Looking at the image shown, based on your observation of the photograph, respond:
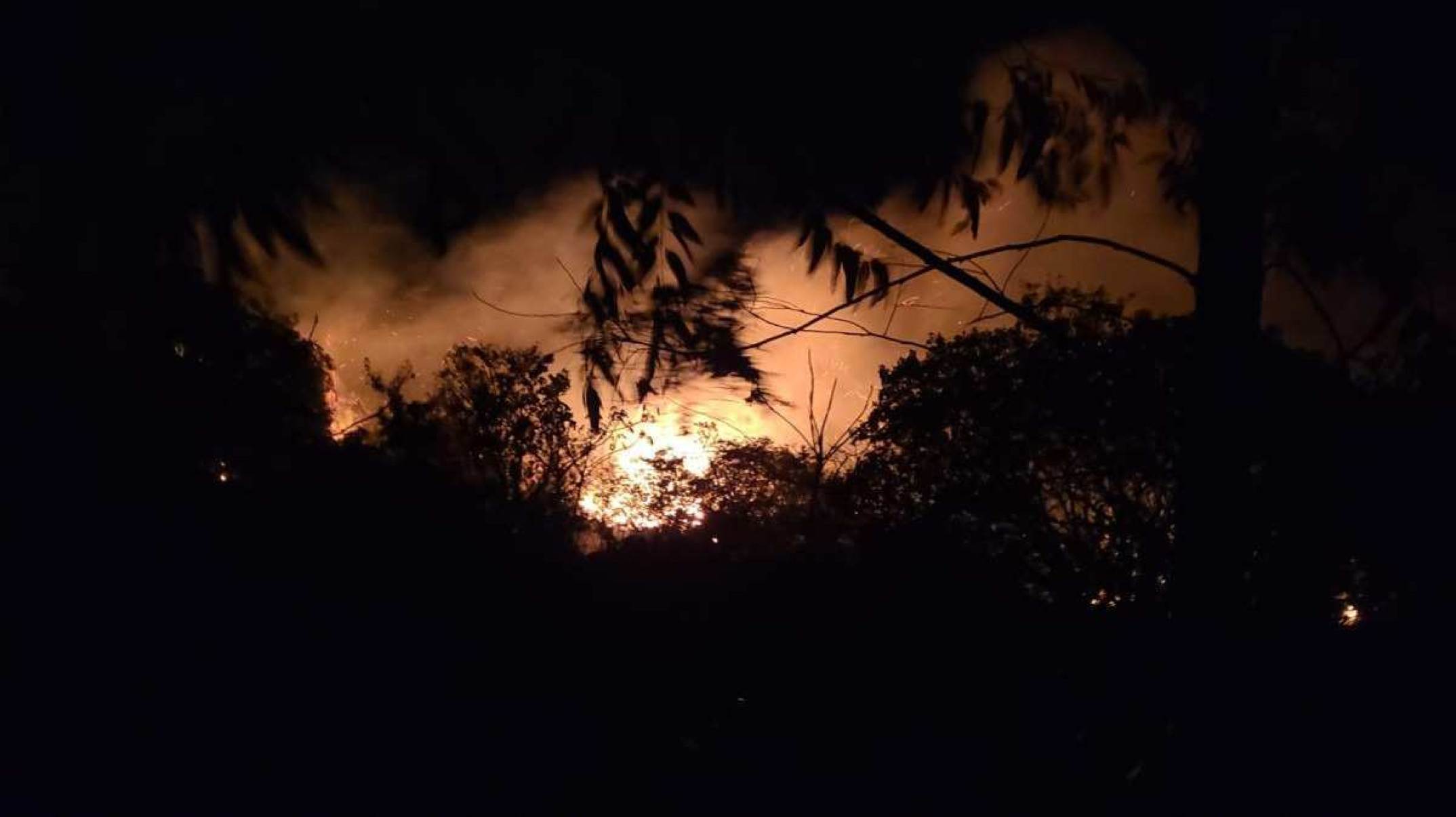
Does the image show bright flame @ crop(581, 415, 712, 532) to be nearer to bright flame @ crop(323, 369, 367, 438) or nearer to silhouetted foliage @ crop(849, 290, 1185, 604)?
silhouetted foliage @ crop(849, 290, 1185, 604)

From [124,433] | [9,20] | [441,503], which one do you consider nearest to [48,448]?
[124,433]

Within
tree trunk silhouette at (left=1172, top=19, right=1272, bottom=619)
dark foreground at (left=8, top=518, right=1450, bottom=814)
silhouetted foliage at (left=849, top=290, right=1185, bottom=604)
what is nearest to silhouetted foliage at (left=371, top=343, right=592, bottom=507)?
dark foreground at (left=8, top=518, right=1450, bottom=814)

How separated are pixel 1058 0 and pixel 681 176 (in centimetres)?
193

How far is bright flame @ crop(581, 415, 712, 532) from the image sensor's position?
17.2ft

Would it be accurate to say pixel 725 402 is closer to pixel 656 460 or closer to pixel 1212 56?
pixel 656 460

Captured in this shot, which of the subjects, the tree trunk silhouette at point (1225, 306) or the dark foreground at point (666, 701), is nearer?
the tree trunk silhouette at point (1225, 306)

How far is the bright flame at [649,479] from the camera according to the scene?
5250 mm

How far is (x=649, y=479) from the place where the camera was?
535 cm

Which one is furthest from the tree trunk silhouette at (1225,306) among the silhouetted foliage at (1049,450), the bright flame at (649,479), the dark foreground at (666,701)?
the bright flame at (649,479)

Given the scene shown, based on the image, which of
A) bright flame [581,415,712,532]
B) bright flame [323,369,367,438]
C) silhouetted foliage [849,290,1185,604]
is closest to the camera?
silhouetted foliage [849,290,1185,604]

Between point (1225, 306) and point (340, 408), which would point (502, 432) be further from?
point (1225, 306)

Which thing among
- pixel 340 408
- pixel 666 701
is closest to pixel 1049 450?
pixel 666 701

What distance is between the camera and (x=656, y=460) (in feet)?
17.6

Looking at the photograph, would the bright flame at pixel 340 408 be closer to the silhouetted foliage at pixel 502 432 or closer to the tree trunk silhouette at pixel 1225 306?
the silhouetted foliage at pixel 502 432
